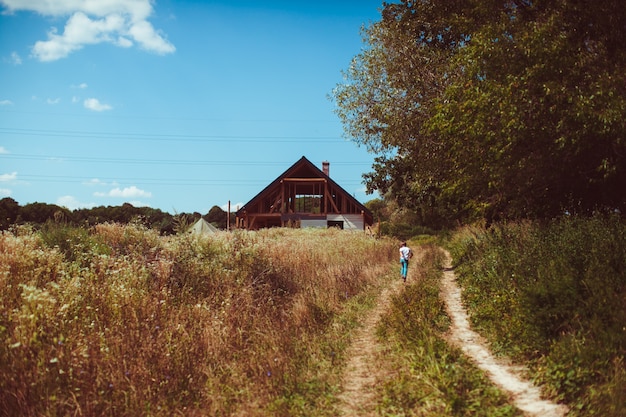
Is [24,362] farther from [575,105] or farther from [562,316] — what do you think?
[575,105]

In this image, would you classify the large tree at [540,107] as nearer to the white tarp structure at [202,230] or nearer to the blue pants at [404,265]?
the blue pants at [404,265]

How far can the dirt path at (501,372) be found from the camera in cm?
607

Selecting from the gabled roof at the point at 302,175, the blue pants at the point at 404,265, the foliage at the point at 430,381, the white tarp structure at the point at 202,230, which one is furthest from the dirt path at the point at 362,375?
the gabled roof at the point at 302,175

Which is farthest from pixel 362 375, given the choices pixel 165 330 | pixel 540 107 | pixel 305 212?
pixel 305 212

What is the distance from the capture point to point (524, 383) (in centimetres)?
691

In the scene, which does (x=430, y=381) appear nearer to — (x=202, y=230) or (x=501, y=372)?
(x=501, y=372)

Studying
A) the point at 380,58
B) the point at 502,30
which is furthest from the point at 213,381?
the point at 380,58

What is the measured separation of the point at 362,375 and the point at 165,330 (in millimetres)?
3172

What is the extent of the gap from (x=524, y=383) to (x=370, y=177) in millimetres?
32535

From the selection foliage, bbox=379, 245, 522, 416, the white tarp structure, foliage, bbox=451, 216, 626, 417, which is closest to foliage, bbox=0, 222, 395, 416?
the white tarp structure

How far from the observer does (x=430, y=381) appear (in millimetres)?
6594

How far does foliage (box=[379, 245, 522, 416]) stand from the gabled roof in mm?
35151

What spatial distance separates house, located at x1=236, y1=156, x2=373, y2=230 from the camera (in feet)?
147

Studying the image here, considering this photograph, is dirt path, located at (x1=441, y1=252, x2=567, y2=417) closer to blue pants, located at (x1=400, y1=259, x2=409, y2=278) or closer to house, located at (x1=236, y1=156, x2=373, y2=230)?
blue pants, located at (x1=400, y1=259, x2=409, y2=278)
